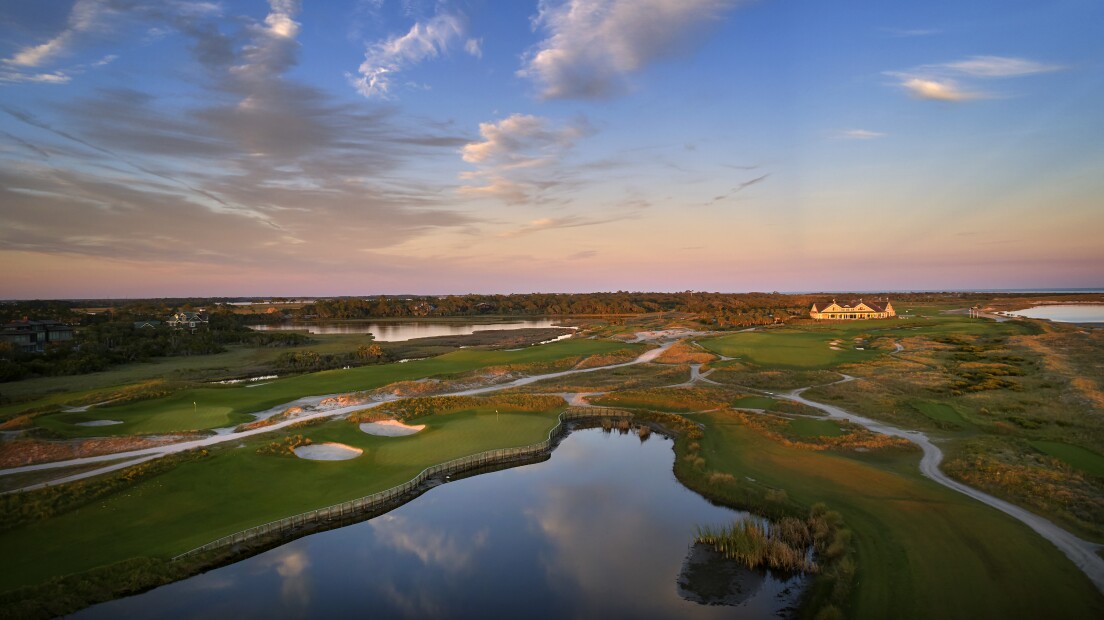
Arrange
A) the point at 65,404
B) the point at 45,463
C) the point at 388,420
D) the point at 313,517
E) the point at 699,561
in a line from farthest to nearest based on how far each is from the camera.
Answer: the point at 65,404, the point at 388,420, the point at 45,463, the point at 313,517, the point at 699,561

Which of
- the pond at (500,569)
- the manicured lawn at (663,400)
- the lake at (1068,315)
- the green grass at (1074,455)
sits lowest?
the pond at (500,569)

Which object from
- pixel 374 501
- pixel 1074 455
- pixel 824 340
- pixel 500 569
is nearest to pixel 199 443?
pixel 374 501

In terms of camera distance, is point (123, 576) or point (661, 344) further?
point (661, 344)

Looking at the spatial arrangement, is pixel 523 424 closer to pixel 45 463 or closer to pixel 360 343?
pixel 45 463

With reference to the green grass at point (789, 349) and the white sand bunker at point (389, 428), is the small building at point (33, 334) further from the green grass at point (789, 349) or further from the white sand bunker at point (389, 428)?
the green grass at point (789, 349)

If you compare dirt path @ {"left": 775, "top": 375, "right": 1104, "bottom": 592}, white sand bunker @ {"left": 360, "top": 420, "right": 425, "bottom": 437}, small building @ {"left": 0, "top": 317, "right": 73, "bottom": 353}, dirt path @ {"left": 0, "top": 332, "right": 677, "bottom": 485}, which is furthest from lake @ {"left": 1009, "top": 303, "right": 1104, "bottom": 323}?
small building @ {"left": 0, "top": 317, "right": 73, "bottom": 353}

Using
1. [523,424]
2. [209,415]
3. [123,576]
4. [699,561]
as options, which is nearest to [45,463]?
[209,415]

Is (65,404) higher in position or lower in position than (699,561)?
higher

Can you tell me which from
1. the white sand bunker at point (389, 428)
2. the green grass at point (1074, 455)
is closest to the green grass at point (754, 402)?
the green grass at point (1074, 455)
